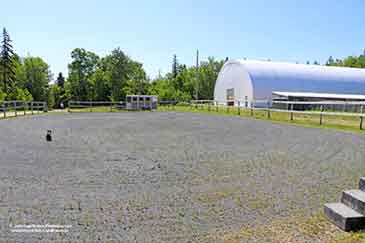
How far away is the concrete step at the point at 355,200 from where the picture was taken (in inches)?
111

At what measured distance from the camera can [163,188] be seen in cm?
410

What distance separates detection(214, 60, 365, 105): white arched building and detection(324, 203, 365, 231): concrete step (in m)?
29.0

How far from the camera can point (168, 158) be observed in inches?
242

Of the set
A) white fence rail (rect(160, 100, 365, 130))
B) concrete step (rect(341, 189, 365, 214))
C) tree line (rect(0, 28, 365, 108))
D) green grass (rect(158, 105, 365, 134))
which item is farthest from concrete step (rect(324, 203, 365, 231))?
tree line (rect(0, 28, 365, 108))

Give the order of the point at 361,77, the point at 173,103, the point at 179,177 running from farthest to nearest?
the point at 173,103 < the point at 361,77 < the point at 179,177

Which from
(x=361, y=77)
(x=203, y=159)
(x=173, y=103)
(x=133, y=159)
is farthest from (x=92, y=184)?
(x=361, y=77)

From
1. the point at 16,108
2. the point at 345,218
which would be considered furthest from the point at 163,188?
the point at 16,108

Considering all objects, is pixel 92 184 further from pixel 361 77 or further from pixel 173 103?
pixel 361 77

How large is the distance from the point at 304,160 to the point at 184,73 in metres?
56.2

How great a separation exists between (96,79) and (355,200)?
174 feet

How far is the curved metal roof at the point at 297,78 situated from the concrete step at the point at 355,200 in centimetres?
2970

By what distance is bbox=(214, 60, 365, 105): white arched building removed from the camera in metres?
32.3

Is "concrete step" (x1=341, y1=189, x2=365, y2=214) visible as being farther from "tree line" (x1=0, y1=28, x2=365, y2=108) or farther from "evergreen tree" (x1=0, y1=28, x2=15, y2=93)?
"evergreen tree" (x1=0, y1=28, x2=15, y2=93)

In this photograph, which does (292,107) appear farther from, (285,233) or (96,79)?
(96,79)
